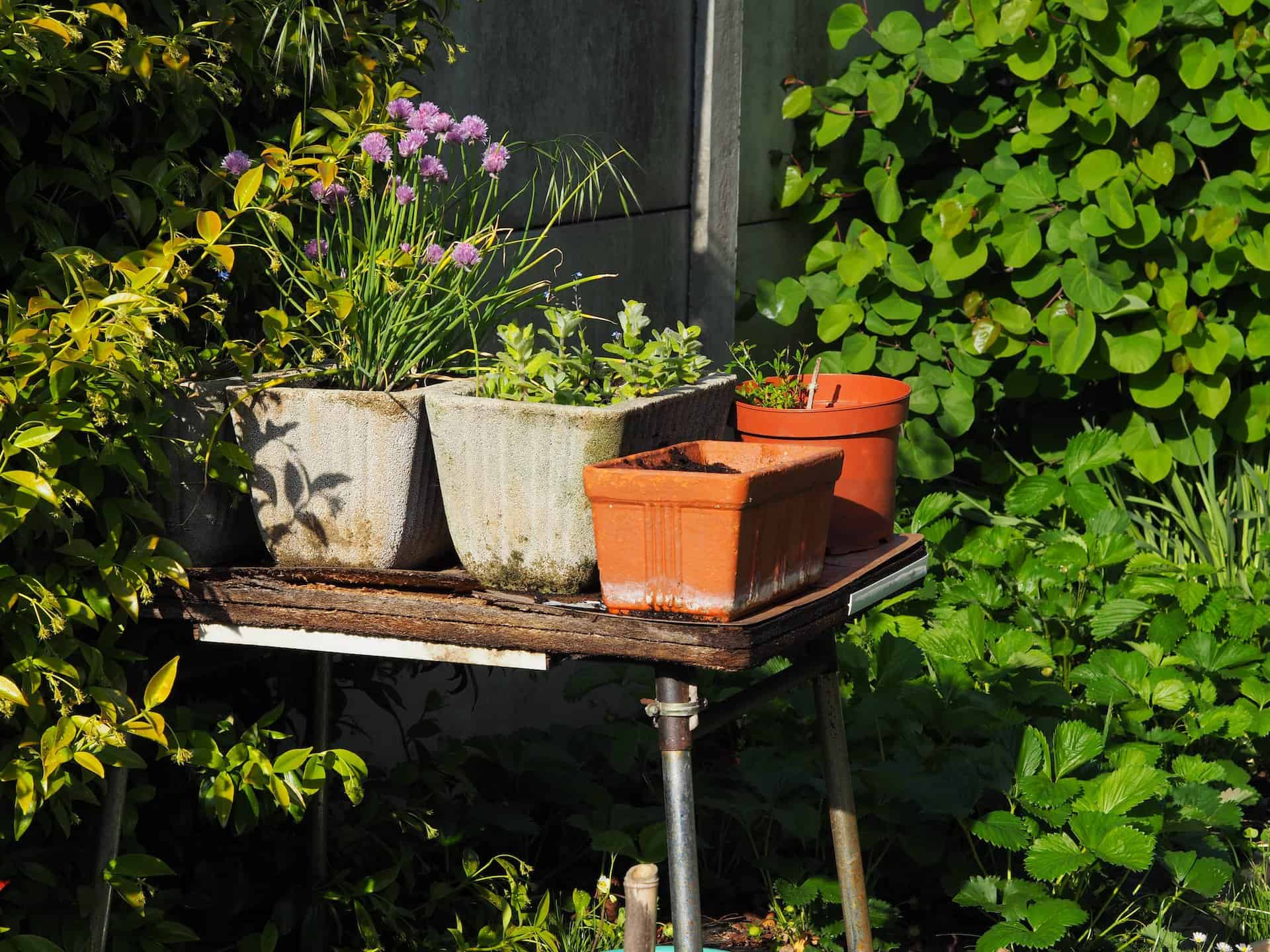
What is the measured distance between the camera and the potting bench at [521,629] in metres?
1.39

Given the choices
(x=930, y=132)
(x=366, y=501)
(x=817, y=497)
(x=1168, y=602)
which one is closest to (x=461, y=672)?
(x=366, y=501)

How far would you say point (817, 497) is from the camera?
4.97 feet

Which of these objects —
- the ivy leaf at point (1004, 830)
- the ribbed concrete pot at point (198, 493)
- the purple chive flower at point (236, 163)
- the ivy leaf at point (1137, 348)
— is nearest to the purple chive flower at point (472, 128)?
the purple chive flower at point (236, 163)

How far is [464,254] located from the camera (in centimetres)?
164

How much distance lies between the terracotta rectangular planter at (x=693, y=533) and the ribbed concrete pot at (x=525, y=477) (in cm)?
5

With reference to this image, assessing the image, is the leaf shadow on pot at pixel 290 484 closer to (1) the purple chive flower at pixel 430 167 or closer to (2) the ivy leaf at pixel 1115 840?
(1) the purple chive flower at pixel 430 167

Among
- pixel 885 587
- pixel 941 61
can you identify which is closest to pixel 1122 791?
pixel 885 587

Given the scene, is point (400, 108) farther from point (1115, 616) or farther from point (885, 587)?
point (1115, 616)

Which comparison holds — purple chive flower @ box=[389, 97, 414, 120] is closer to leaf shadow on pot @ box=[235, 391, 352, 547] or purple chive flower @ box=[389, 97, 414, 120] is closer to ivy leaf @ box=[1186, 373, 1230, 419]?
leaf shadow on pot @ box=[235, 391, 352, 547]

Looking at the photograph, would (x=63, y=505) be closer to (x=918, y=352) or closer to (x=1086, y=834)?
(x=1086, y=834)

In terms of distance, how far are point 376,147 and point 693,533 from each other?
0.63 m

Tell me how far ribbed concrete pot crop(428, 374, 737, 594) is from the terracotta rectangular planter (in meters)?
0.05

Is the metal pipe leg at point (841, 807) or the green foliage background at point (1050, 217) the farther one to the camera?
the green foliage background at point (1050, 217)

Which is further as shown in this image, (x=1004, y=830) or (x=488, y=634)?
(x=1004, y=830)
